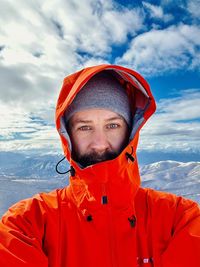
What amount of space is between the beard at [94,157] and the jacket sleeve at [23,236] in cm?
59

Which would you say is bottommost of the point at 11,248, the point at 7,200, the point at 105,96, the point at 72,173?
the point at 7,200

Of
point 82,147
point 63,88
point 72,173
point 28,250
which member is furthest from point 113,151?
point 28,250

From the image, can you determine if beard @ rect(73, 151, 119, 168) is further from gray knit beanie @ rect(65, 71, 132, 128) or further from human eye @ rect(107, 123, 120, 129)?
gray knit beanie @ rect(65, 71, 132, 128)

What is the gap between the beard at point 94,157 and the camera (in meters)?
2.74

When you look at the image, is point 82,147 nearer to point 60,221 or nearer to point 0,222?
point 60,221

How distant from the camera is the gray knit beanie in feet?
9.66

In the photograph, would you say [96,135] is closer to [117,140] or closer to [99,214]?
[117,140]

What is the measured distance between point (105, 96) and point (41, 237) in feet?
4.85

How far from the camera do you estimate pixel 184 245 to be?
84.7 inches

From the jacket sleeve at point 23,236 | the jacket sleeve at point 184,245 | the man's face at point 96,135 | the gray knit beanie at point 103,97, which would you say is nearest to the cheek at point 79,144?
the man's face at point 96,135

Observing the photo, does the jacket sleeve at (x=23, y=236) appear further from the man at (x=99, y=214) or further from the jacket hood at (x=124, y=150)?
the jacket hood at (x=124, y=150)

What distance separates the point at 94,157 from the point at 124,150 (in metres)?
0.35

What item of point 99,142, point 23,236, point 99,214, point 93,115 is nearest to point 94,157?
point 99,142

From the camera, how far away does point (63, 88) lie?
9.67 ft
